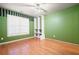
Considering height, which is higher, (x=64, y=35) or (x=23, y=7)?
(x=23, y=7)

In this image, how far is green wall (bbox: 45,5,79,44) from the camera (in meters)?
2.83

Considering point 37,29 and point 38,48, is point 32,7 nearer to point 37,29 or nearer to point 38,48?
point 37,29

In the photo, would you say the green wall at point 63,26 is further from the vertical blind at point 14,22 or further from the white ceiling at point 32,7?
the vertical blind at point 14,22

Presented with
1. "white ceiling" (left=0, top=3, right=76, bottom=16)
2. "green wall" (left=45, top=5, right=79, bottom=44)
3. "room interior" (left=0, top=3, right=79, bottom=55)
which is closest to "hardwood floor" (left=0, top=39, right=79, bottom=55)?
"room interior" (left=0, top=3, right=79, bottom=55)

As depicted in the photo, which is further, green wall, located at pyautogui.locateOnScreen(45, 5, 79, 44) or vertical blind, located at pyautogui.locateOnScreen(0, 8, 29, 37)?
green wall, located at pyautogui.locateOnScreen(45, 5, 79, 44)

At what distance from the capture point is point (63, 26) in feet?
9.41

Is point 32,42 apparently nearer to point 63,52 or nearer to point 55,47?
point 55,47

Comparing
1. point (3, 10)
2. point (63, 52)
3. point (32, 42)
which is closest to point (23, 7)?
point (3, 10)

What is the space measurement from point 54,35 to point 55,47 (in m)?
0.37

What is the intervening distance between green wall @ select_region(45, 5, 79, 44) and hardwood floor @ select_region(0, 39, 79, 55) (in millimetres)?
215

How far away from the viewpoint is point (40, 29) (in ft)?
9.08

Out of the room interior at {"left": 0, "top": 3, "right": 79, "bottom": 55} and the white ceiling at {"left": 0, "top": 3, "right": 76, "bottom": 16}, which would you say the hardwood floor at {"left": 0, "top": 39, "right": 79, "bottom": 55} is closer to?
the room interior at {"left": 0, "top": 3, "right": 79, "bottom": 55}

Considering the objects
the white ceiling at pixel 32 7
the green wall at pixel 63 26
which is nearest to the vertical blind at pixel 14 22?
the white ceiling at pixel 32 7

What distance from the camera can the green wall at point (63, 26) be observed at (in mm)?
2828
